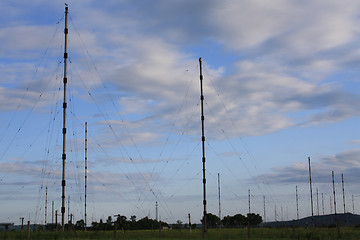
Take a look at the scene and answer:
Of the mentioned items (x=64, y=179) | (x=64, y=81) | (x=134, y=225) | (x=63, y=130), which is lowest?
(x=134, y=225)

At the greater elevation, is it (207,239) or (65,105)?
(65,105)

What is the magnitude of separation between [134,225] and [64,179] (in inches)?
5017

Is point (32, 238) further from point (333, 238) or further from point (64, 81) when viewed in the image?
point (333, 238)

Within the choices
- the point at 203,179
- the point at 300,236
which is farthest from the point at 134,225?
the point at 300,236

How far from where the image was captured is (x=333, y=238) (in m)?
53.8

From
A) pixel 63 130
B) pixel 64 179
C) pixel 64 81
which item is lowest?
pixel 64 179

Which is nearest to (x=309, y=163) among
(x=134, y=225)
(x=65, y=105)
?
(x=65, y=105)

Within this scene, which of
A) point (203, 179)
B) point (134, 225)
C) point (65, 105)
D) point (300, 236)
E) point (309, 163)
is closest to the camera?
point (65, 105)

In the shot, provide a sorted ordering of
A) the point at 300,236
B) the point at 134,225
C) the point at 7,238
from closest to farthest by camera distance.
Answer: the point at 7,238 < the point at 300,236 < the point at 134,225

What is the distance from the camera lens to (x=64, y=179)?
48312mm

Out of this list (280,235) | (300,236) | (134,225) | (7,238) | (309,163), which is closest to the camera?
(7,238)

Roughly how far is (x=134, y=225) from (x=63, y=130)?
127m

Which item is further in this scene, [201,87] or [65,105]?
[201,87]

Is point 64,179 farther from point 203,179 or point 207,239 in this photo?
point 203,179
